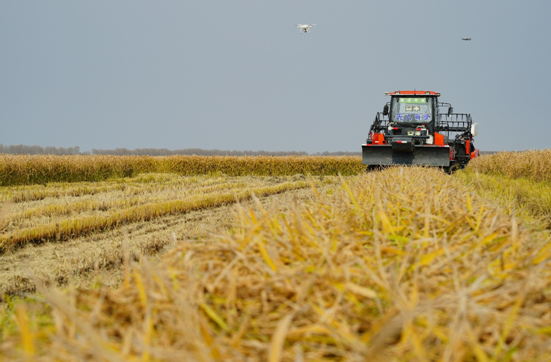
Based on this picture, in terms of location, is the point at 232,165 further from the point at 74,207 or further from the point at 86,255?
the point at 86,255

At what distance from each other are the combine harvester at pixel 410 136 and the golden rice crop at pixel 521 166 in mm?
1284

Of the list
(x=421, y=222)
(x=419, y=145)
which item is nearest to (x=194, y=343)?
(x=421, y=222)

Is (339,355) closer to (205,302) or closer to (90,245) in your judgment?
(205,302)

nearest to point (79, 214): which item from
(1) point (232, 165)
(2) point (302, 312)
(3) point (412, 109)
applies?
(2) point (302, 312)

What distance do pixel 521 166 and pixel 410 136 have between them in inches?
141

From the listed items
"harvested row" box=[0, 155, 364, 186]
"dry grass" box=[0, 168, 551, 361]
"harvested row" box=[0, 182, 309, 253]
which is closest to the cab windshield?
"harvested row" box=[0, 182, 309, 253]

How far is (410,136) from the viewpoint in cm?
1484

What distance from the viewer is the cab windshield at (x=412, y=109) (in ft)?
51.1

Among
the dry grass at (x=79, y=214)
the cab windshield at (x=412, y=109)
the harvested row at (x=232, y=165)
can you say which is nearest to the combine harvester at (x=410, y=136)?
the cab windshield at (x=412, y=109)

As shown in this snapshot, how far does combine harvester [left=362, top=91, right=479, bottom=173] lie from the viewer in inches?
558

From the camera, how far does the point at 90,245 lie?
6988mm

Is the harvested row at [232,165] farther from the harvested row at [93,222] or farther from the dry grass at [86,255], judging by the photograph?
the dry grass at [86,255]

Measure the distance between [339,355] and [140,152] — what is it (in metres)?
92.6

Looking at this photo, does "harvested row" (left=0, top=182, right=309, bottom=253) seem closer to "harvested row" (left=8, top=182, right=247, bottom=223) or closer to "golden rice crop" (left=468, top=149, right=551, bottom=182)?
"harvested row" (left=8, top=182, right=247, bottom=223)
